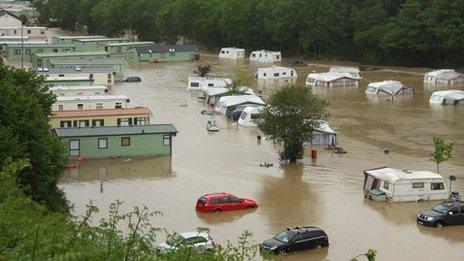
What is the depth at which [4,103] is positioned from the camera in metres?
13.0

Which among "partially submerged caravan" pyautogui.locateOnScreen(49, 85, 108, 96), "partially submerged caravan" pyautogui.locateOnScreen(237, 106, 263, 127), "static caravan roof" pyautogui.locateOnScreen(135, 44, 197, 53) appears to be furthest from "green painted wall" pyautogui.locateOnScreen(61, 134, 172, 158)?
"static caravan roof" pyautogui.locateOnScreen(135, 44, 197, 53)

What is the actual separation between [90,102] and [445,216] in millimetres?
14193

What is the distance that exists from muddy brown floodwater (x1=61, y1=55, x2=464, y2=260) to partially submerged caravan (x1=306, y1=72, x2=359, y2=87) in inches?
206

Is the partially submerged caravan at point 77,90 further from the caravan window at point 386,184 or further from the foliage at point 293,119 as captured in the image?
the caravan window at point 386,184

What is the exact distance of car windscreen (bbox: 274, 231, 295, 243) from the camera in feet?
38.3

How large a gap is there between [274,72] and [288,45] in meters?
11.2

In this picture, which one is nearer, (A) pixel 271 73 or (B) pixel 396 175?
(B) pixel 396 175

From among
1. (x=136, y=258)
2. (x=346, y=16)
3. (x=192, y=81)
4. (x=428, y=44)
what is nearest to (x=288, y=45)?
(x=346, y=16)

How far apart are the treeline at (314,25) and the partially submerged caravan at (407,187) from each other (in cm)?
2416

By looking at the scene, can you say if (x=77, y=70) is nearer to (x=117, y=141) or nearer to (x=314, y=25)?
(x=117, y=141)

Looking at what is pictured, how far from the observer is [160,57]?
1670 inches

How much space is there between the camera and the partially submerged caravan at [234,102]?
25359 mm

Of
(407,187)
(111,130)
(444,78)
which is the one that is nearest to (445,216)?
(407,187)

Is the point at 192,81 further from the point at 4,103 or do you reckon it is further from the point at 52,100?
the point at 4,103
